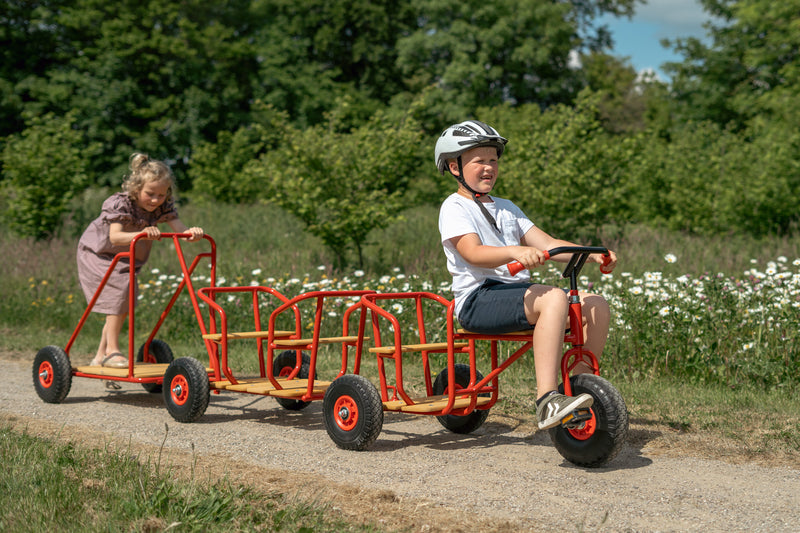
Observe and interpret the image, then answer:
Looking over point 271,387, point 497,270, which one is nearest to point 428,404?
point 497,270

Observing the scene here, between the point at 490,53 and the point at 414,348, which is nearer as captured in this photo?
the point at 414,348

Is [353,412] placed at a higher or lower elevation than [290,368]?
lower

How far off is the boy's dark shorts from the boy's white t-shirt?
0.07 metres

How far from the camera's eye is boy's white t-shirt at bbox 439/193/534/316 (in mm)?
4594

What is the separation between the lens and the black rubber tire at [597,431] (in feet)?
Answer: 13.3

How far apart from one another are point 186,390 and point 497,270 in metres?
2.36

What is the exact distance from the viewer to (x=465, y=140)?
471 cm

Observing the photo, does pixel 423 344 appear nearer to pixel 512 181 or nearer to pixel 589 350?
pixel 589 350

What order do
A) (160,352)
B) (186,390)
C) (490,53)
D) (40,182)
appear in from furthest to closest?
1. (490,53)
2. (40,182)
3. (160,352)
4. (186,390)

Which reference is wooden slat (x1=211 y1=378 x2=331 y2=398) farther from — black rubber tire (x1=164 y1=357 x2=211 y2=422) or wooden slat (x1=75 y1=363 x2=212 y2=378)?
wooden slat (x1=75 y1=363 x2=212 y2=378)

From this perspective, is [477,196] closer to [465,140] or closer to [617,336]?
[465,140]

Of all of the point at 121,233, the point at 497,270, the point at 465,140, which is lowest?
the point at 497,270

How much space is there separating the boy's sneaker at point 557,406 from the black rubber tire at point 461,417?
1.13 metres

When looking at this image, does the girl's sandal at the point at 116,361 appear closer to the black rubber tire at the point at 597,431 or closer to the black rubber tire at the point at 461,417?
the black rubber tire at the point at 461,417
